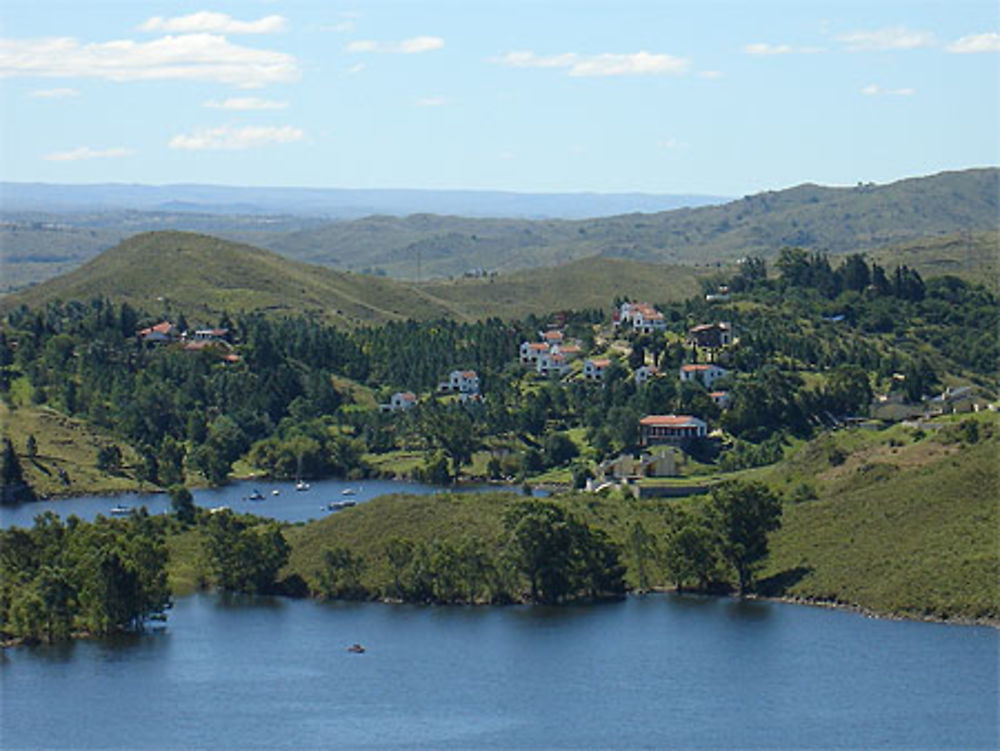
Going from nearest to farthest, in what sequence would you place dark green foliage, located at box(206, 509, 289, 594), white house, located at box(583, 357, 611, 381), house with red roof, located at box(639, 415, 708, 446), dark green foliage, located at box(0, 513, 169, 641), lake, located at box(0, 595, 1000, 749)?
lake, located at box(0, 595, 1000, 749), dark green foliage, located at box(0, 513, 169, 641), dark green foliage, located at box(206, 509, 289, 594), house with red roof, located at box(639, 415, 708, 446), white house, located at box(583, 357, 611, 381)

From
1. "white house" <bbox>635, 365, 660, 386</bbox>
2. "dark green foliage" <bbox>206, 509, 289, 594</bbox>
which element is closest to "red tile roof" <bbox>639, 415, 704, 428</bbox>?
"white house" <bbox>635, 365, 660, 386</bbox>

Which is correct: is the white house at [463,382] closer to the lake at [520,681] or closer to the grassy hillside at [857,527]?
the grassy hillside at [857,527]

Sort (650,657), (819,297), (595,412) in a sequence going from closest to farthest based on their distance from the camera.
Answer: (650,657) < (595,412) < (819,297)

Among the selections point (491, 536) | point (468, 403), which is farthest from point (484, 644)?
point (468, 403)

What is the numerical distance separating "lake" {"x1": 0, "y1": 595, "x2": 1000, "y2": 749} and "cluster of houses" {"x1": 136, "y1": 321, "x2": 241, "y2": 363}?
69348mm

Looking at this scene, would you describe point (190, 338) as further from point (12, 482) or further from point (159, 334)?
point (12, 482)

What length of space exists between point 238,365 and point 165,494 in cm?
2924

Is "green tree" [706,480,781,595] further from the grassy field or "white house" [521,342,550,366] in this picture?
"white house" [521,342,550,366]

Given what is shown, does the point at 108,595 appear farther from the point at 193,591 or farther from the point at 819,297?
the point at 819,297

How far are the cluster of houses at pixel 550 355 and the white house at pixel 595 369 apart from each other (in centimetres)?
313

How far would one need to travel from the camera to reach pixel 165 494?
112062 millimetres

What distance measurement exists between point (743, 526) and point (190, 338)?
82576 mm

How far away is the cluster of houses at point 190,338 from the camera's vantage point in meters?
144

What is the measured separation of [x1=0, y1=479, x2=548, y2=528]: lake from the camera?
10238 cm
